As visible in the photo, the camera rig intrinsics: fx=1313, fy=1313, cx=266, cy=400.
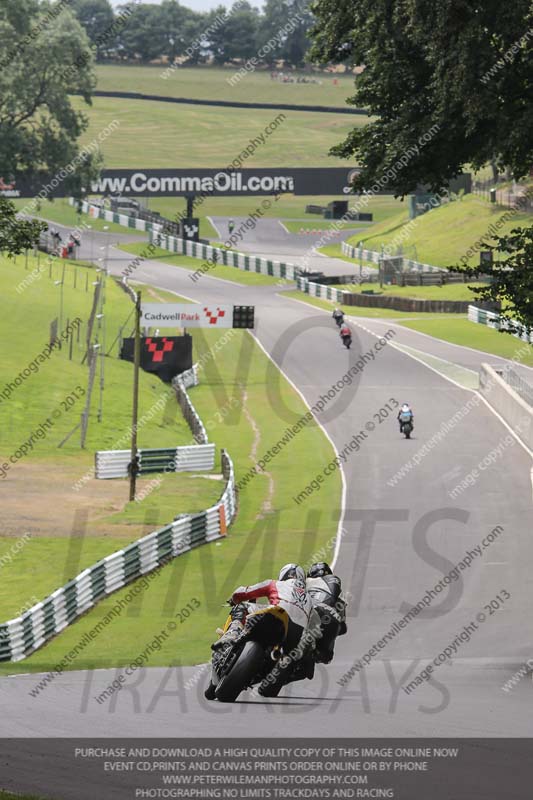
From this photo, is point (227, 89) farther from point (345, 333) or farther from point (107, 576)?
point (107, 576)

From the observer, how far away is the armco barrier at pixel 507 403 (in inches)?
1753

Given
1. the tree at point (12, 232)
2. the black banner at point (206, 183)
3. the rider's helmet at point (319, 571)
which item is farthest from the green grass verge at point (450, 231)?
the rider's helmet at point (319, 571)

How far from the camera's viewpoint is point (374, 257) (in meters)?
96.1

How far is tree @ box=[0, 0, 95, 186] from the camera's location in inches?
3273

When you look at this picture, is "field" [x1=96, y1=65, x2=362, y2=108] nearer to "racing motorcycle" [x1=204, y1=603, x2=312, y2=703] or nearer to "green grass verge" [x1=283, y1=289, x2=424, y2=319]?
"green grass verge" [x1=283, y1=289, x2=424, y2=319]

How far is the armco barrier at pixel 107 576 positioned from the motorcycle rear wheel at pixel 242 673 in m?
9.87

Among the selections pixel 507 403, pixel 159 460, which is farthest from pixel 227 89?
pixel 159 460

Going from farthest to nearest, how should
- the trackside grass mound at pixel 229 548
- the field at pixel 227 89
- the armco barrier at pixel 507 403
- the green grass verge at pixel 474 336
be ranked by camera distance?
the field at pixel 227 89
the green grass verge at pixel 474 336
the armco barrier at pixel 507 403
the trackside grass mound at pixel 229 548

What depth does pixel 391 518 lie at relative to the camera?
115 feet

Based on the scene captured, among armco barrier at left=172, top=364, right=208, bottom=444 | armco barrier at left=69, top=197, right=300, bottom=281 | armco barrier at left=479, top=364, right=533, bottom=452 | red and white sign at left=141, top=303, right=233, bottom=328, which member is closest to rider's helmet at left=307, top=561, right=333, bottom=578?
red and white sign at left=141, top=303, right=233, bottom=328
